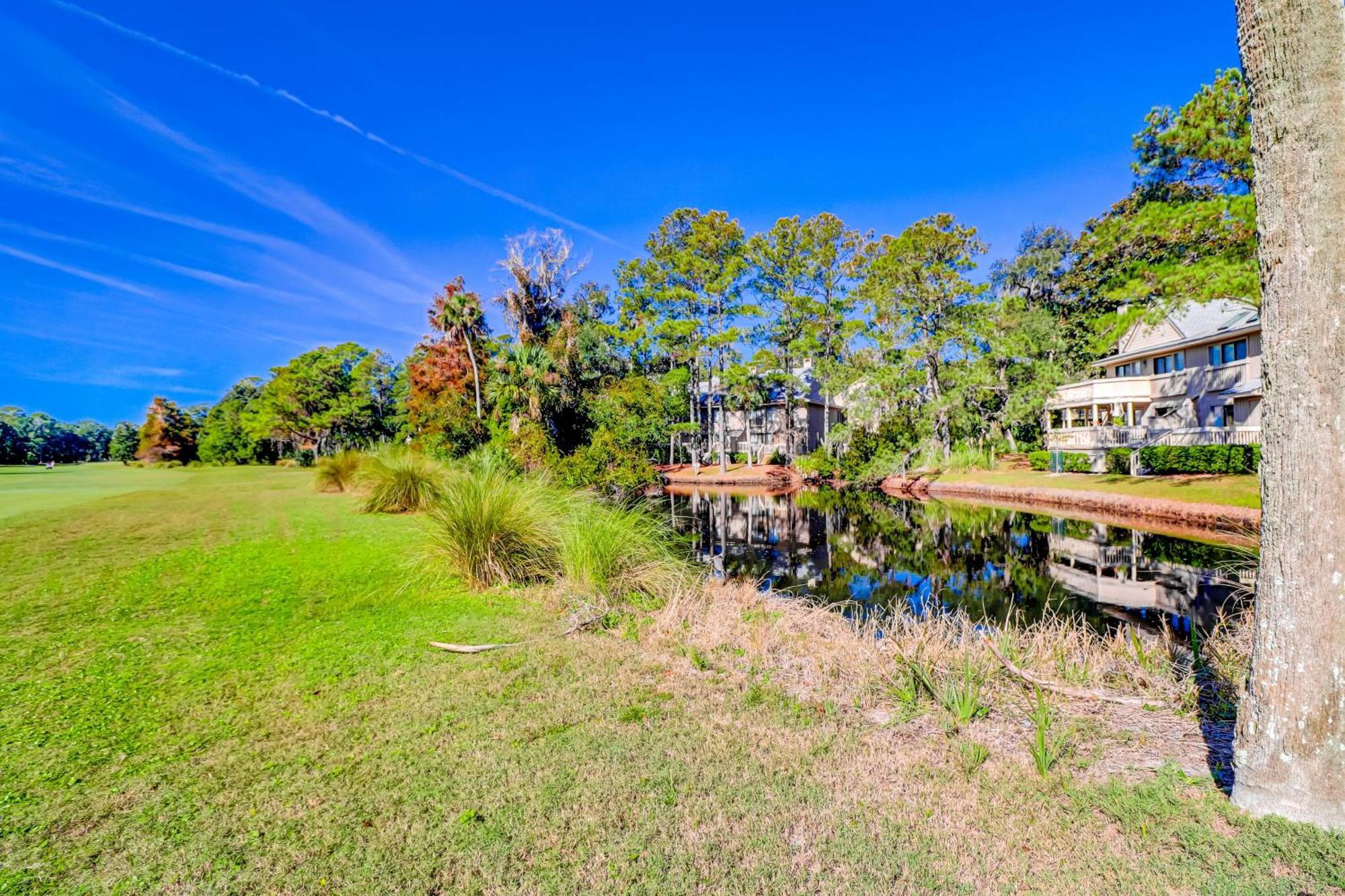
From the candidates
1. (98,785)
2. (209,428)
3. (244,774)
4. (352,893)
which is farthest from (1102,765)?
(209,428)

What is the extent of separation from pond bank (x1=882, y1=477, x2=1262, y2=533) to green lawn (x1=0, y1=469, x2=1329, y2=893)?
1125 cm

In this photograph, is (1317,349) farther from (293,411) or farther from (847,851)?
(293,411)

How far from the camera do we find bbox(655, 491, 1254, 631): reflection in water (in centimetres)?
816

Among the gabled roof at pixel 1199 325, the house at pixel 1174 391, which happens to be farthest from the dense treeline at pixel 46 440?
the gabled roof at pixel 1199 325

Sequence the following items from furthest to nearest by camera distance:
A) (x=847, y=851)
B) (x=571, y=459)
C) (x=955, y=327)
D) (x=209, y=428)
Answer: (x=209, y=428) < (x=955, y=327) < (x=571, y=459) < (x=847, y=851)

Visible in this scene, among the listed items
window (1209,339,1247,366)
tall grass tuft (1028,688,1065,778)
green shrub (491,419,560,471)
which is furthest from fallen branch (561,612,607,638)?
window (1209,339,1247,366)

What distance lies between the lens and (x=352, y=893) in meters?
2.17

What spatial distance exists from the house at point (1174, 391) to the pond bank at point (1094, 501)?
425cm

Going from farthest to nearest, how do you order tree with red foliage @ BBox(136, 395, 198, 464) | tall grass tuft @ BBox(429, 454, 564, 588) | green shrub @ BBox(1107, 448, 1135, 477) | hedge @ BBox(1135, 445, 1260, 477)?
1. tree with red foliage @ BBox(136, 395, 198, 464)
2. green shrub @ BBox(1107, 448, 1135, 477)
3. hedge @ BBox(1135, 445, 1260, 477)
4. tall grass tuft @ BBox(429, 454, 564, 588)

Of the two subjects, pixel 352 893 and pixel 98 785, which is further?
pixel 98 785

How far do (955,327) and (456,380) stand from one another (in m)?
27.1

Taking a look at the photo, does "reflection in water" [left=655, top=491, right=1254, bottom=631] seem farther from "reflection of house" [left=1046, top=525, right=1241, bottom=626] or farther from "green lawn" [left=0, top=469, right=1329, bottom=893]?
"green lawn" [left=0, top=469, right=1329, bottom=893]

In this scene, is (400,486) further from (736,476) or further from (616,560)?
(736,476)

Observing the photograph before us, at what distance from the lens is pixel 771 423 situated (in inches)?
1593
